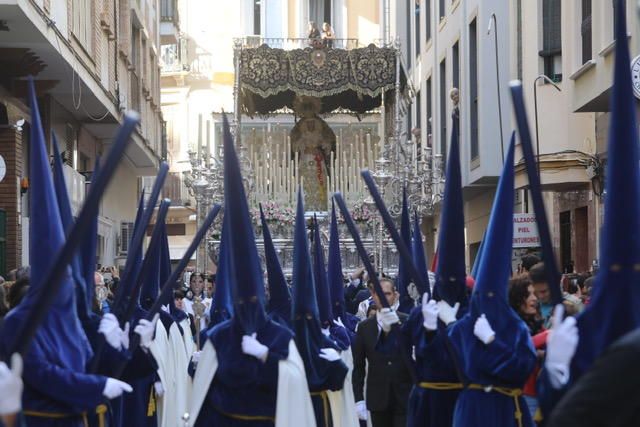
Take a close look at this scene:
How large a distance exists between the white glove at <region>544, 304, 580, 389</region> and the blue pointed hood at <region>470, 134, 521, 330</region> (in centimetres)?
196

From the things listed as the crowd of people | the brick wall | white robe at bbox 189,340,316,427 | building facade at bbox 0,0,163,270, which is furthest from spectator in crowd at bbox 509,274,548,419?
the brick wall

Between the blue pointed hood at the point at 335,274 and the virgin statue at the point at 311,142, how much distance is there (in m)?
15.7

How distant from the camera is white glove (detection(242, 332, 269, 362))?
737 centimetres

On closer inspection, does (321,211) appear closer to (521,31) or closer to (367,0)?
(521,31)

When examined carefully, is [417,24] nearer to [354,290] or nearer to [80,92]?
[80,92]

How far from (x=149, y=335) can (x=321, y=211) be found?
19.2 meters

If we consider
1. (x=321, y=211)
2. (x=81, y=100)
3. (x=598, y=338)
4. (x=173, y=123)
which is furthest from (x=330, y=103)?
(x=598, y=338)

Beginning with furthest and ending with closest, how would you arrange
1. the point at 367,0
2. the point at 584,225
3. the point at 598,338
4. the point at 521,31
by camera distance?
the point at 367,0 < the point at 521,31 < the point at 584,225 < the point at 598,338

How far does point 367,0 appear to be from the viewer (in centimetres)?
4138

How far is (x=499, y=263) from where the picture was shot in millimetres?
7195

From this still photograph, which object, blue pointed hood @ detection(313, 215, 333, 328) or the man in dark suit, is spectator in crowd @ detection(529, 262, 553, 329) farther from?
blue pointed hood @ detection(313, 215, 333, 328)

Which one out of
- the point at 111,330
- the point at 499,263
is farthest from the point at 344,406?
the point at 111,330

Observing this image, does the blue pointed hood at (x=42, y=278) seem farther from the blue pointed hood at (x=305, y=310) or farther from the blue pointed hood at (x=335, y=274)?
the blue pointed hood at (x=335, y=274)

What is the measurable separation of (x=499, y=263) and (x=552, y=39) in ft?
57.0
